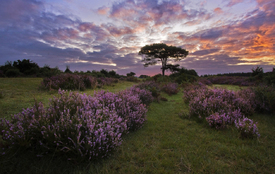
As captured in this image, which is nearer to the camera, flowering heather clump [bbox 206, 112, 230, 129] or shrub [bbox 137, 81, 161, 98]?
flowering heather clump [bbox 206, 112, 230, 129]

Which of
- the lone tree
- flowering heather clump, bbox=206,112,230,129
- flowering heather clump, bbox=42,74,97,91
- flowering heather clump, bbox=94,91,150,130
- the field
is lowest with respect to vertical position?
the field

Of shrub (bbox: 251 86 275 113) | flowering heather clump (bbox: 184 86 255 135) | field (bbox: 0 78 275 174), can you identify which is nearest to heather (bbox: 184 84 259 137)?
flowering heather clump (bbox: 184 86 255 135)

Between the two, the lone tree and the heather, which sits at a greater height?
the lone tree

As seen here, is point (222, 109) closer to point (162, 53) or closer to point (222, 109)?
point (222, 109)

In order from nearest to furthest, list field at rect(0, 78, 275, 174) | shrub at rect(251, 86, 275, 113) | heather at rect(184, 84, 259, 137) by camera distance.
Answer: field at rect(0, 78, 275, 174), heather at rect(184, 84, 259, 137), shrub at rect(251, 86, 275, 113)

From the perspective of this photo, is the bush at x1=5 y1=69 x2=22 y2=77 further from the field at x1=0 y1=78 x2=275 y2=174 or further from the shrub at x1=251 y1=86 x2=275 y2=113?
the shrub at x1=251 y1=86 x2=275 y2=113

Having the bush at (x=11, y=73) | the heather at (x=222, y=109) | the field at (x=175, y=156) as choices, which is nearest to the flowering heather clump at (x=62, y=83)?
the field at (x=175, y=156)

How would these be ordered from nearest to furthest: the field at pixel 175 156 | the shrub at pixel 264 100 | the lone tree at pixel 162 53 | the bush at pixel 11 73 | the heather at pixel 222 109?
the field at pixel 175 156 < the heather at pixel 222 109 < the shrub at pixel 264 100 < the bush at pixel 11 73 < the lone tree at pixel 162 53

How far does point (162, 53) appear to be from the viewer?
3509cm

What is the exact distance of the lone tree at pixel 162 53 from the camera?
113 ft

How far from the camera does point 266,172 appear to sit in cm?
222

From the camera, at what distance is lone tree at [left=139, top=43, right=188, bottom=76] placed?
3438cm

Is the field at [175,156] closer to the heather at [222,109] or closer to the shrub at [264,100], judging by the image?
the heather at [222,109]

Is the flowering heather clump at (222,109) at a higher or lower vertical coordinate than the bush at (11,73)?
lower
